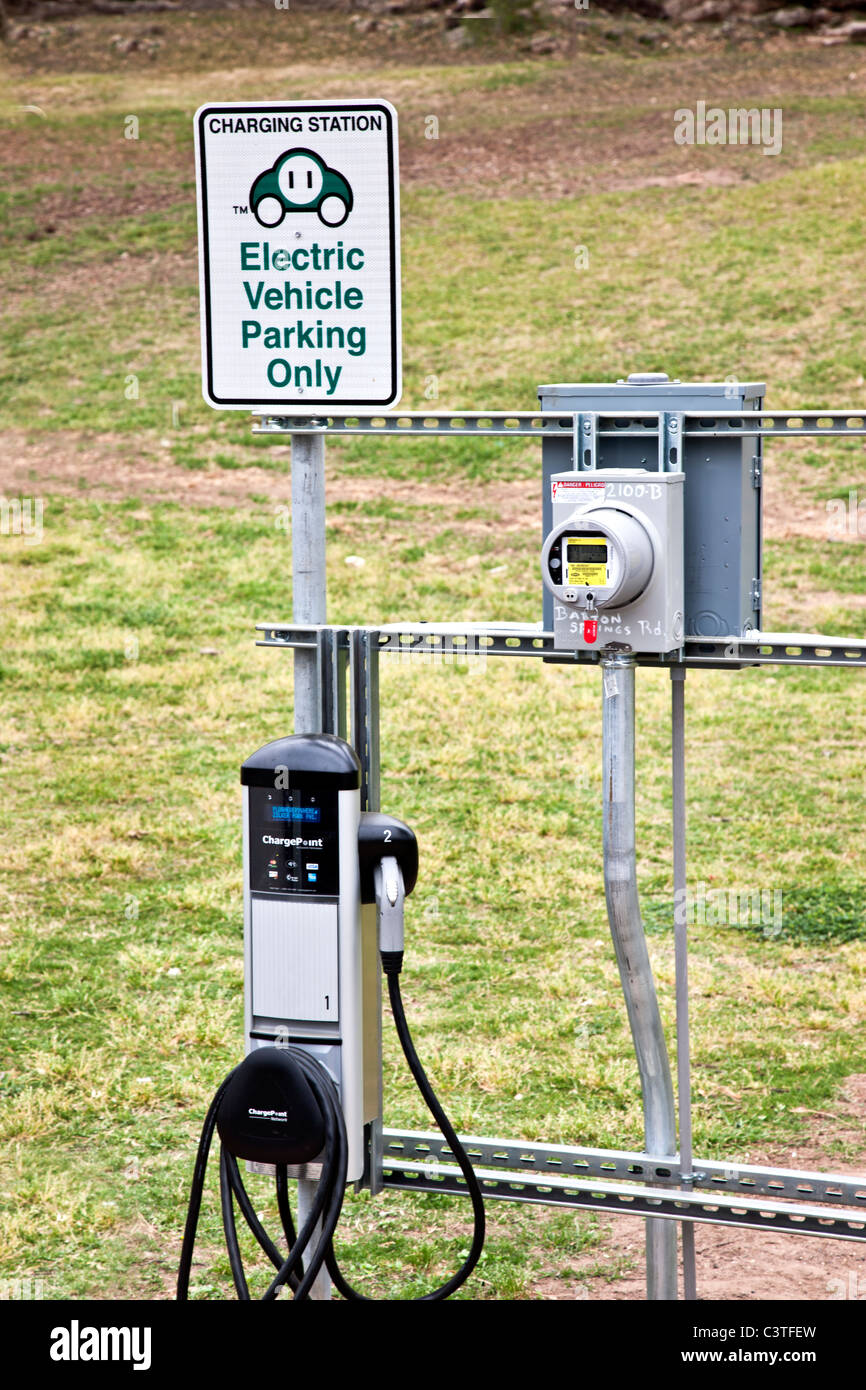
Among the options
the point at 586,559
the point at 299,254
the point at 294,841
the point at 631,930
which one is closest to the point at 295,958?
the point at 294,841

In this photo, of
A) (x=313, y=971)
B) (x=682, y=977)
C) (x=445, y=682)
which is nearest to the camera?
(x=313, y=971)

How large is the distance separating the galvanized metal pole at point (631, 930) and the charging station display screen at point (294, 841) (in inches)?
17.7

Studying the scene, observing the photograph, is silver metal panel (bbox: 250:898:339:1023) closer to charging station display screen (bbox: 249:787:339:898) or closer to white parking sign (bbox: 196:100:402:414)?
charging station display screen (bbox: 249:787:339:898)

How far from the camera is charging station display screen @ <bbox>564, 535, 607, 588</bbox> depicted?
2607 millimetres

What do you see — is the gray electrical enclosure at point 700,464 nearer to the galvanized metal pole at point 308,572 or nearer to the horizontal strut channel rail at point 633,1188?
the galvanized metal pole at point 308,572

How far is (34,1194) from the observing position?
13.3ft

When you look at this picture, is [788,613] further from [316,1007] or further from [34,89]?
[34,89]

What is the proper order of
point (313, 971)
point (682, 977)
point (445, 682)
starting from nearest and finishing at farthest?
1. point (313, 971)
2. point (682, 977)
3. point (445, 682)

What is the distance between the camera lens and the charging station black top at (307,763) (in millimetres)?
2695

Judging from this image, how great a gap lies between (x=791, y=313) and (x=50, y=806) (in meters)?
9.62

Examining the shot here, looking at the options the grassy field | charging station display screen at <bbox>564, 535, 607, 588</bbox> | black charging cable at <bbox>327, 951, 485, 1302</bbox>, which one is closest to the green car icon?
charging station display screen at <bbox>564, 535, 607, 588</bbox>

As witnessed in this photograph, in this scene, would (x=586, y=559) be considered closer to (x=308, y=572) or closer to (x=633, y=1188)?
(x=308, y=572)

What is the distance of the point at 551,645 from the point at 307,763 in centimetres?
45

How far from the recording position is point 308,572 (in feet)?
9.28
